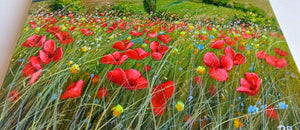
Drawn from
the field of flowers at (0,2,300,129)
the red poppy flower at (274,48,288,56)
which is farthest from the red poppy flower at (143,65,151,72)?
the red poppy flower at (274,48,288,56)

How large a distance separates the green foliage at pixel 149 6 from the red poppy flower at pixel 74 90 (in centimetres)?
42

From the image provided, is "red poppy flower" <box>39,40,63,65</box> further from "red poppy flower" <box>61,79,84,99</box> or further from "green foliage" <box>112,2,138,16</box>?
"green foliage" <box>112,2,138,16</box>

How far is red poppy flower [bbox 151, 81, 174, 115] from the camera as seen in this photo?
60 centimetres

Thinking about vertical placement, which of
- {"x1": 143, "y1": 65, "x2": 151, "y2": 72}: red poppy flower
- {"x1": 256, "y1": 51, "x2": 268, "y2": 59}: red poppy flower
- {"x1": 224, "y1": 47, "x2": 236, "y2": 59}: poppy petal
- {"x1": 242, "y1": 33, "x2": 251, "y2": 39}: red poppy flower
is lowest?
{"x1": 143, "y1": 65, "x2": 151, "y2": 72}: red poppy flower

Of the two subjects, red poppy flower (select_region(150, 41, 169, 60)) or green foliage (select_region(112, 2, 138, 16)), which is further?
green foliage (select_region(112, 2, 138, 16))

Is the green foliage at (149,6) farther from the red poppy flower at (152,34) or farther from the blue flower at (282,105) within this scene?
the blue flower at (282,105)

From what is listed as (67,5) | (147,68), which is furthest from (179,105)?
(67,5)

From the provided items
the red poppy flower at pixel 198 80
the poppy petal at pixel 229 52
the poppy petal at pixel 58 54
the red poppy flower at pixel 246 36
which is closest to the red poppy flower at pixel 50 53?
the poppy petal at pixel 58 54

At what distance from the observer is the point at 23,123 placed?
58cm

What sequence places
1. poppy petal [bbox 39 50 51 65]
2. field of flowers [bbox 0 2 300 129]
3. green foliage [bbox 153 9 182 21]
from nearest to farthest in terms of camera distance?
1. field of flowers [bbox 0 2 300 129]
2. poppy petal [bbox 39 50 51 65]
3. green foliage [bbox 153 9 182 21]

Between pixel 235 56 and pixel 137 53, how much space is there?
345 millimetres

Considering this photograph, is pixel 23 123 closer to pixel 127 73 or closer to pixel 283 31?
pixel 127 73

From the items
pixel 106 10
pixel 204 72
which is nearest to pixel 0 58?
pixel 106 10

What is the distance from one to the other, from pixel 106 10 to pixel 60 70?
34 cm
